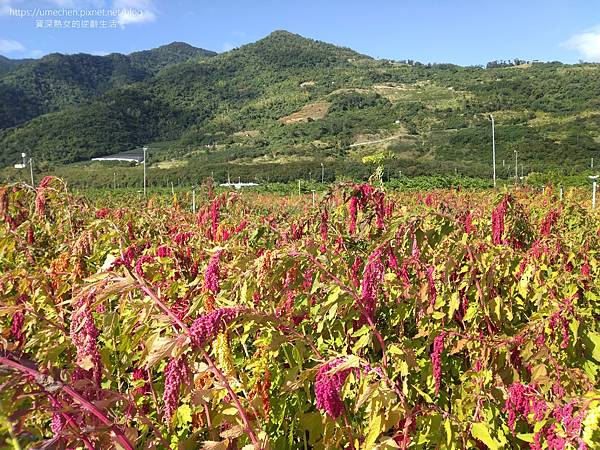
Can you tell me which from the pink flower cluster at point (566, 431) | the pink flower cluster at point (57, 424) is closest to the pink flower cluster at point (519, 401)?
the pink flower cluster at point (566, 431)

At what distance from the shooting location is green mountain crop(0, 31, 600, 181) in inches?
2450

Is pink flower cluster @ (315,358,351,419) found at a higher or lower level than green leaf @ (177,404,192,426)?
higher

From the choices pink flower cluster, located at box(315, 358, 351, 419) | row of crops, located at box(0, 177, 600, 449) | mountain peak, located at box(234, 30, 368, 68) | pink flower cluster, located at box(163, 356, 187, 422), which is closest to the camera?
pink flower cluster, located at box(163, 356, 187, 422)

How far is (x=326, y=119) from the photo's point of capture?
102 metres

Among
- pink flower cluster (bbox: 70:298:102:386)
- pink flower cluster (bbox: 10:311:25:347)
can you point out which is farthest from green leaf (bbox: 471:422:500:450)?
pink flower cluster (bbox: 10:311:25:347)

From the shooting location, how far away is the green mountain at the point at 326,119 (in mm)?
62219

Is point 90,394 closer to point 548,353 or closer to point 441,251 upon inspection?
point 548,353

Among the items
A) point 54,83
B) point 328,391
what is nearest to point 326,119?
point 54,83

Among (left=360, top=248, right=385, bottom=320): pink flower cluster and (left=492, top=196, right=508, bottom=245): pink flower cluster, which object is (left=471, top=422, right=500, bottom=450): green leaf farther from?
(left=492, top=196, right=508, bottom=245): pink flower cluster

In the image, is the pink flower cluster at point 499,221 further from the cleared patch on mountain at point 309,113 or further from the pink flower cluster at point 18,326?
the cleared patch on mountain at point 309,113

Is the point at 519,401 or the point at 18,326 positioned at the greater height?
the point at 18,326

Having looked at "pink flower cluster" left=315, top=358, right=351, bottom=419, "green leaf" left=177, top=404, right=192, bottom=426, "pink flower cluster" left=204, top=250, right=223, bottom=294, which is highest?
"pink flower cluster" left=204, top=250, right=223, bottom=294

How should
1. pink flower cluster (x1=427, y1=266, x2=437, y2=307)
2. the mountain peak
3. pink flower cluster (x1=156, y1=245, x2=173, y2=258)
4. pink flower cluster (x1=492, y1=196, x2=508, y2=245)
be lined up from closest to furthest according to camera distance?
pink flower cluster (x1=427, y1=266, x2=437, y2=307) < pink flower cluster (x1=156, y1=245, x2=173, y2=258) < pink flower cluster (x1=492, y1=196, x2=508, y2=245) < the mountain peak

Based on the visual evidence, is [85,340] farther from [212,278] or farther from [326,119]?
[326,119]
